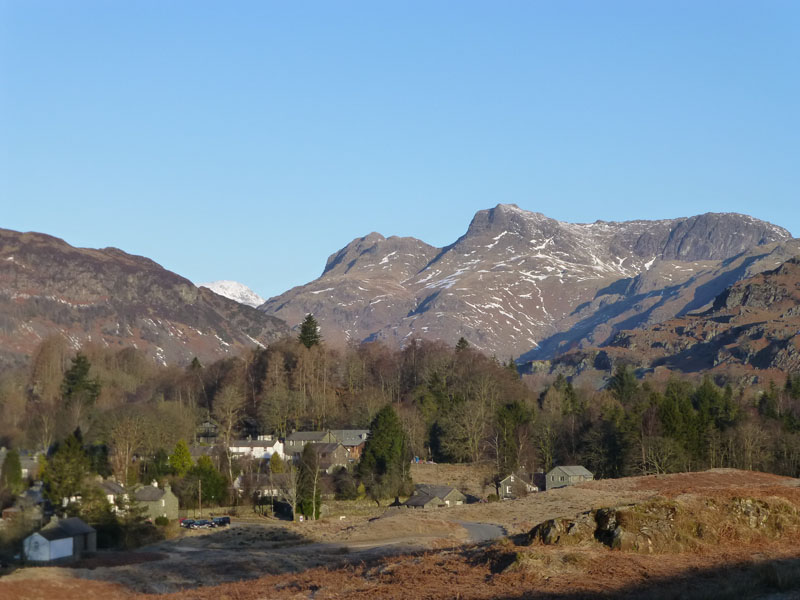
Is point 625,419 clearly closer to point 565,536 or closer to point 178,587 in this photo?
point 178,587

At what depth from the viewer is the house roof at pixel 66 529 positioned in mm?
64875

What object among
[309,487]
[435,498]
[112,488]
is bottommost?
[435,498]

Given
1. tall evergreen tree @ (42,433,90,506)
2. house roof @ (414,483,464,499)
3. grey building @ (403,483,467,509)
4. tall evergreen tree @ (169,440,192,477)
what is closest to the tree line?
tall evergreen tree @ (169,440,192,477)

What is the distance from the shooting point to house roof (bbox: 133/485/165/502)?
85562mm

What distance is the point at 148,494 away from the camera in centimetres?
8619

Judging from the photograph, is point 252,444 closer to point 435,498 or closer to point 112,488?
point 112,488

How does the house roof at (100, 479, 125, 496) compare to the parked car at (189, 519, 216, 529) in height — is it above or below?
above

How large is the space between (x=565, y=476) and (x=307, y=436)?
32.3 metres

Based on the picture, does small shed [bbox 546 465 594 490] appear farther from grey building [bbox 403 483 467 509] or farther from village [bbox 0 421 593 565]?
grey building [bbox 403 483 467 509]

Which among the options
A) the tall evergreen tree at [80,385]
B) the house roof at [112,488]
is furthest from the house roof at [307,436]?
the house roof at [112,488]

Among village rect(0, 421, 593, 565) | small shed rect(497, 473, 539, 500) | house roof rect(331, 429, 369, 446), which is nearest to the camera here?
village rect(0, 421, 593, 565)

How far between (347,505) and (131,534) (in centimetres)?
2960

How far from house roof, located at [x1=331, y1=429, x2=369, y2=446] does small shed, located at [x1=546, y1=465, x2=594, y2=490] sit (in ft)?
79.4

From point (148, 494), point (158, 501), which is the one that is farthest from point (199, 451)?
point (158, 501)
